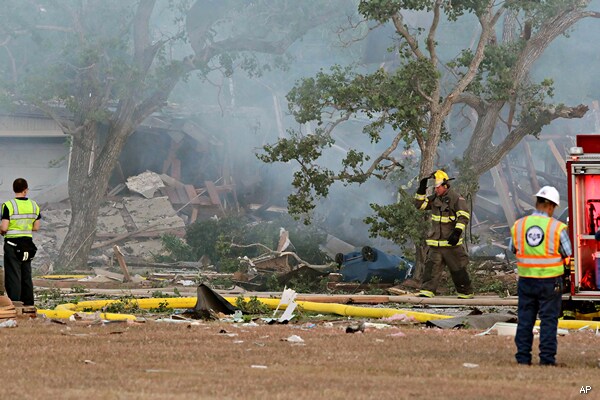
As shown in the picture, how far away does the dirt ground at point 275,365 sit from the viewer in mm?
7828

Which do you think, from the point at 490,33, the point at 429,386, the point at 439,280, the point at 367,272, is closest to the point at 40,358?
the point at 429,386

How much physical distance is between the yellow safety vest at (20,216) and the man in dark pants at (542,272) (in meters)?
7.14

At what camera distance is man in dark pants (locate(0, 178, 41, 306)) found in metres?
14.8

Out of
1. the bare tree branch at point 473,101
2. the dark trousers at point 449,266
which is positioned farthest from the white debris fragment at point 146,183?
the dark trousers at point 449,266

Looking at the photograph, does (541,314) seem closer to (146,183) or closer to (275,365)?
(275,365)

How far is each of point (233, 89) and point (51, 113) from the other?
1018 centimetres

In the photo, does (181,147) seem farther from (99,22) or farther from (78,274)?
(78,274)

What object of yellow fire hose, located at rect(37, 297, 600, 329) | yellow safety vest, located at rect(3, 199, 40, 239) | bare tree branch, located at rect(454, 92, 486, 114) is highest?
bare tree branch, located at rect(454, 92, 486, 114)

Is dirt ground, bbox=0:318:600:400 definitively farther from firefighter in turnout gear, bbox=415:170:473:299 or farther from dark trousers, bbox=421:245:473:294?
dark trousers, bbox=421:245:473:294

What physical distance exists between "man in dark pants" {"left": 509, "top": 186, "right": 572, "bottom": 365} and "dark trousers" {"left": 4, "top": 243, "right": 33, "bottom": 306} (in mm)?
7317

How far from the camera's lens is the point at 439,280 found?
1919 cm

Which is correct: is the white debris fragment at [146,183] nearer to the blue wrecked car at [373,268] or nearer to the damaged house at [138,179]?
the damaged house at [138,179]

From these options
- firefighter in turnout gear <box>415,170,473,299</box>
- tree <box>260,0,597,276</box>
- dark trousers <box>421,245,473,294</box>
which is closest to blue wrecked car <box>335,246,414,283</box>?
tree <box>260,0,597,276</box>

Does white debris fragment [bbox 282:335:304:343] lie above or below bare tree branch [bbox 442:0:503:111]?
below
